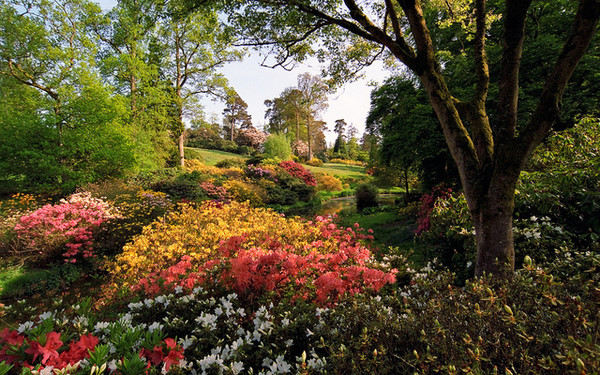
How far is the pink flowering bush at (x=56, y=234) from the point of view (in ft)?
18.7

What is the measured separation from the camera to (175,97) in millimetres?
17344

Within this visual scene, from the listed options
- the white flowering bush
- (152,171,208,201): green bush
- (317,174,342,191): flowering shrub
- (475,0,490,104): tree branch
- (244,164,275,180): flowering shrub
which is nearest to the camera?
the white flowering bush

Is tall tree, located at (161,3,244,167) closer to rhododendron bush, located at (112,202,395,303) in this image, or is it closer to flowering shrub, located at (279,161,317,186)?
flowering shrub, located at (279,161,317,186)

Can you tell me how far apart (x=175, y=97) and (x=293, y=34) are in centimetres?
1596

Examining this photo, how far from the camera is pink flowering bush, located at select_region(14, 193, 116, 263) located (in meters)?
5.70

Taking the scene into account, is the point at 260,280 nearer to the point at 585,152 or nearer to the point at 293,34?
the point at 293,34

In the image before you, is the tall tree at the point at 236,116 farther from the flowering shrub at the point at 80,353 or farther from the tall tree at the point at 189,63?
the flowering shrub at the point at 80,353

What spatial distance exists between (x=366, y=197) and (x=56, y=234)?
40.7 ft

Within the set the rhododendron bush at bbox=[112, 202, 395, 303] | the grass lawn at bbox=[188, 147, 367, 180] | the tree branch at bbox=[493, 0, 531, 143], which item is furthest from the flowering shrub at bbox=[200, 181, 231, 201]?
the grass lawn at bbox=[188, 147, 367, 180]

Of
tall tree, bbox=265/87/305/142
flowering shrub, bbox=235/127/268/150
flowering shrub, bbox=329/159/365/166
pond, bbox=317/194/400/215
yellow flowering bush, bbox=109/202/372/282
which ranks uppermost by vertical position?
tall tree, bbox=265/87/305/142

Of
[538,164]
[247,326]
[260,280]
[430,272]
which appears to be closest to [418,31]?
[430,272]

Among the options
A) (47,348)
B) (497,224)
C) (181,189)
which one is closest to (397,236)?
(497,224)

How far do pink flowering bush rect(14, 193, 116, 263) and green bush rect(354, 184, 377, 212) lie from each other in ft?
37.6

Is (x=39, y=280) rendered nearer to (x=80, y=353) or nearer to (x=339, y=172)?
(x=80, y=353)
